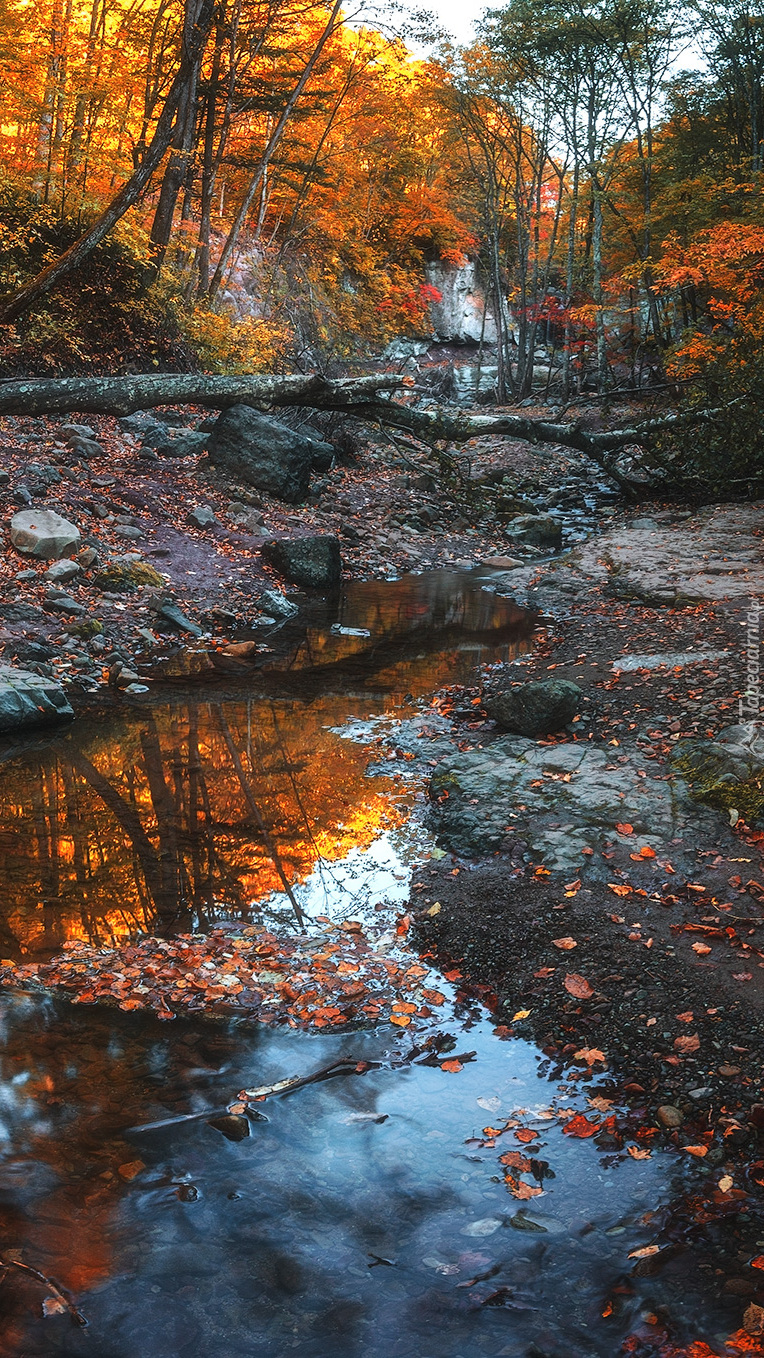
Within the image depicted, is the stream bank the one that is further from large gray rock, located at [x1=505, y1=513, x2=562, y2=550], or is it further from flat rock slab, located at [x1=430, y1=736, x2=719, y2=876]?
large gray rock, located at [x1=505, y1=513, x2=562, y2=550]

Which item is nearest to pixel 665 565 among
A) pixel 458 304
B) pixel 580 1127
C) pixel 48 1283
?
pixel 580 1127

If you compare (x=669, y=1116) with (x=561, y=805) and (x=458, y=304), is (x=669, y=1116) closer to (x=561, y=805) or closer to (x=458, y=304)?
(x=561, y=805)

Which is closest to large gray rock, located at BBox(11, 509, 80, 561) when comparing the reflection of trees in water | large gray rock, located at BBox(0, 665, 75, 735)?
large gray rock, located at BBox(0, 665, 75, 735)

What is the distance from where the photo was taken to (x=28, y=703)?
729 centimetres

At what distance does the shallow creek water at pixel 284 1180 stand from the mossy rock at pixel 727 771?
1.89 meters

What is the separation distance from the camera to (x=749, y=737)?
5754 mm

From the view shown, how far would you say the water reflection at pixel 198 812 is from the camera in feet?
16.1

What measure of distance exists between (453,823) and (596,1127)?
99.9 inches

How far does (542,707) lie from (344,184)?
27721 mm

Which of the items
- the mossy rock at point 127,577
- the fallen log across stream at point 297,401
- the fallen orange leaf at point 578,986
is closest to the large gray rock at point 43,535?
the mossy rock at point 127,577

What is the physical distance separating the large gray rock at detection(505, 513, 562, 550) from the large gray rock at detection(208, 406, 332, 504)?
15.7 ft

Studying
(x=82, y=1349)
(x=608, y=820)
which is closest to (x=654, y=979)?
(x=608, y=820)

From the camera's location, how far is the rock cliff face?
38906 mm

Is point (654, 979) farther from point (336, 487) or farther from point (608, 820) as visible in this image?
point (336, 487)
